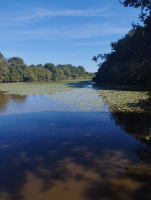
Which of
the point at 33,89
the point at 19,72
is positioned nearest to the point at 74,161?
the point at 33,89

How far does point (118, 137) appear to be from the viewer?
21.8ft

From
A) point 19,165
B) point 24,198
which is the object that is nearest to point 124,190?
point 24,198

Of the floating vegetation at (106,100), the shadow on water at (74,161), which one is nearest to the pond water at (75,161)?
the shadow on water at (74,161)

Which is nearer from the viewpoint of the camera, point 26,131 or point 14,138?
point 14,138

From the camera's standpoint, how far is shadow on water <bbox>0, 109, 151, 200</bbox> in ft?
12.0

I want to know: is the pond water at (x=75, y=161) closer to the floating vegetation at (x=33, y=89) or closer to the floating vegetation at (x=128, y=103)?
the floating vegetation at (x=128, y=103)

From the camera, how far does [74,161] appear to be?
191 inches

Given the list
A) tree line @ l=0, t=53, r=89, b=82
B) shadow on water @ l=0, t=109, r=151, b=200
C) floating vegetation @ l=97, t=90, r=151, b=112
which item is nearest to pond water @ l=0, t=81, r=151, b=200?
shadow on water @ l=0, t=109, r=151, b=200

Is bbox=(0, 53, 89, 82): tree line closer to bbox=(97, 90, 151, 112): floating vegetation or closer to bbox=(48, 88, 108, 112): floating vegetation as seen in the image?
bbox=(48, 88, 108, 112): floating vegetation

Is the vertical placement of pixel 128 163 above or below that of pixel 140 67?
below

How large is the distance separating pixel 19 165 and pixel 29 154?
2.17ft

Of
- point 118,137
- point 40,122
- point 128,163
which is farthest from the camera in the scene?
point 40,122

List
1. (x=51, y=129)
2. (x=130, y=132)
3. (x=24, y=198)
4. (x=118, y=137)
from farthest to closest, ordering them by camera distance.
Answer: (x=51, y=129) → (x=130, y=132) → (x=118, y=137) → (x=24, y=198)

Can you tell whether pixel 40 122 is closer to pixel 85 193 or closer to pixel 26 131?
pixel 26 131
